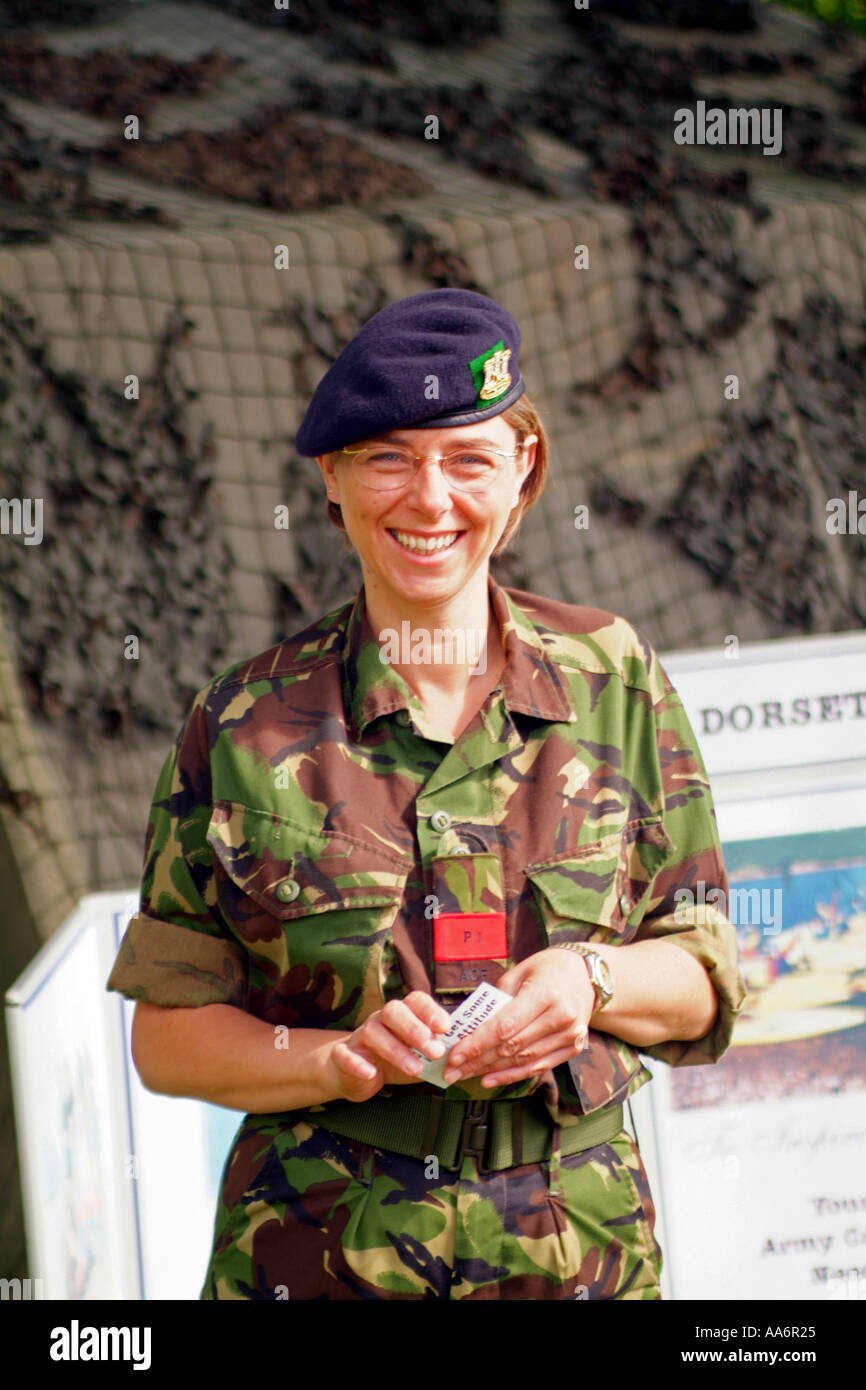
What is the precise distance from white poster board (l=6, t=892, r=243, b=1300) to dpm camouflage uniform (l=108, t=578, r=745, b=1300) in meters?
0.79

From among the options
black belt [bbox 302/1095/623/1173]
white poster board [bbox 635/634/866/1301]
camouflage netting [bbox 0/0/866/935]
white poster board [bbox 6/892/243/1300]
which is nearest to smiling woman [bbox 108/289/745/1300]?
black belt [bbox 302/1095/623/1173]

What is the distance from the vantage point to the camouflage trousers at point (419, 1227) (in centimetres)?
147

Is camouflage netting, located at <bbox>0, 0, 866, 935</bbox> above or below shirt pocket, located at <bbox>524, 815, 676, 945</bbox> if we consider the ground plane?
above

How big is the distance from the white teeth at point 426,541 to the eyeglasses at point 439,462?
0.05 metres

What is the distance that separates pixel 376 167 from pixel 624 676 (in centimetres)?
230

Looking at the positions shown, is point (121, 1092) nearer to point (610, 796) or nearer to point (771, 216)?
point (610, 796)

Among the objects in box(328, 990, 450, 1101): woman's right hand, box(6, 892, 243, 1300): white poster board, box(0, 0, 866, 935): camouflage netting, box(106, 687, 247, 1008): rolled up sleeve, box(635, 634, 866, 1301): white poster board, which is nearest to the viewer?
box(328, 990, 450, 1101): woman's right hand

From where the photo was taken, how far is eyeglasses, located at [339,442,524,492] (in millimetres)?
1480

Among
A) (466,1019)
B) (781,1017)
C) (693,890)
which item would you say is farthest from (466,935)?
(781,1017)

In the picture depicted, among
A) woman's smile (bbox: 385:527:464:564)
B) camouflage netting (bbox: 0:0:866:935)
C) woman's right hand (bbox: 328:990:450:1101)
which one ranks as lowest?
woman's right hand (bbox: 328:990:450:1101)

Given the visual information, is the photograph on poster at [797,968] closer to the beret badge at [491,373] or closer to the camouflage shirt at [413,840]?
the camouflage shirt at [413,840]

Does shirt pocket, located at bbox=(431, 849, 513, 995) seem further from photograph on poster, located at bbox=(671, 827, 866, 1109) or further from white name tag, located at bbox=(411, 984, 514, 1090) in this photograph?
photograph on poster, located at bbox=(671, 827, 866, 1109)

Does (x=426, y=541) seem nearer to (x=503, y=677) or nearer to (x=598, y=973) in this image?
(x=503, y=677)

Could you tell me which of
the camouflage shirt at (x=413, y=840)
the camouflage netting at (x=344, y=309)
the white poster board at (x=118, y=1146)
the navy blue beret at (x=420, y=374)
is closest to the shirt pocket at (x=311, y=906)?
the camouflage shirt at (x=413, y=840)
